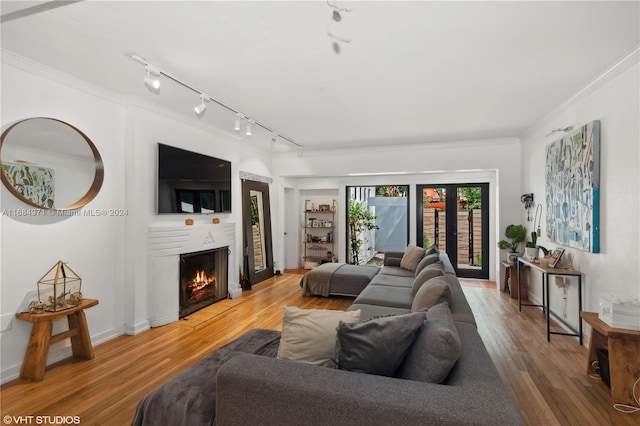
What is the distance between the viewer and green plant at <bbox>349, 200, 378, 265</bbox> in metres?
7.09

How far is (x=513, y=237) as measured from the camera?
494 centimetres

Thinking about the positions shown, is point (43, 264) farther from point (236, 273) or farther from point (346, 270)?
point (346, 270)

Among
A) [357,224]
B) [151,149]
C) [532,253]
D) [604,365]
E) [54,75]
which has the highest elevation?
[54,75]

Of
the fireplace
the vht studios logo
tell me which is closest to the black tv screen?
the fireplace

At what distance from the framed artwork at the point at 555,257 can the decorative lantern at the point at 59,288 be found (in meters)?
4.87

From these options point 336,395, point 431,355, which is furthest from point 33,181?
point 431,355

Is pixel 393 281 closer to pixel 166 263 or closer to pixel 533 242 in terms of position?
pixel 533 242

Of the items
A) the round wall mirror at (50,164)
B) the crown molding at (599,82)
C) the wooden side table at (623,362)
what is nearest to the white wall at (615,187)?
the crown molding at (599,82)

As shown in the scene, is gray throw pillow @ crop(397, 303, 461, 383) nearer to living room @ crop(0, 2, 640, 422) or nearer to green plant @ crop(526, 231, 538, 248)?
living room @ crop(0, 2, 640, 422)

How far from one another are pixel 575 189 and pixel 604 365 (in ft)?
5.68

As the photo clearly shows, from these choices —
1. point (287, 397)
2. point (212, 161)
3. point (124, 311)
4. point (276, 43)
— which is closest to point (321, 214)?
point (212, 161)

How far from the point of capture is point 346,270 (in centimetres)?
500

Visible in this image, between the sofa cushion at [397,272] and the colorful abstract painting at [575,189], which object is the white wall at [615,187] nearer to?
the colorful abstract painting at [575,189]

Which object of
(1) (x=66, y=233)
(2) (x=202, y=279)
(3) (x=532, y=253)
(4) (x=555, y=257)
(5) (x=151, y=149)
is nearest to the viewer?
(1) (x=66, y=233)
